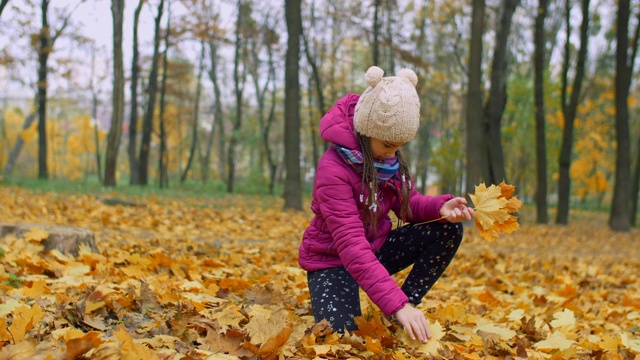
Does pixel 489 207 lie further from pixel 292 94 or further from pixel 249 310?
pixel 292 94

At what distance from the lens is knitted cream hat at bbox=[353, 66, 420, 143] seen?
2279 millimetres

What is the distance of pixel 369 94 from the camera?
236 cm

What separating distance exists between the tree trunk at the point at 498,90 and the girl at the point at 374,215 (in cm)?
863

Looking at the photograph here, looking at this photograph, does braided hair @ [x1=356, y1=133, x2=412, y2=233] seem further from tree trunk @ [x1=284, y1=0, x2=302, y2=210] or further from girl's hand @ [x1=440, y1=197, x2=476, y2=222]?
tree trunk @ [x1=284, y1=0, x2=302, y2=210]

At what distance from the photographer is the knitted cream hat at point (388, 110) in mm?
2279

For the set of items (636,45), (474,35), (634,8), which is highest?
(634,8)

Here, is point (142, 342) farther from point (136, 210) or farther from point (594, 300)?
point (136, 210)

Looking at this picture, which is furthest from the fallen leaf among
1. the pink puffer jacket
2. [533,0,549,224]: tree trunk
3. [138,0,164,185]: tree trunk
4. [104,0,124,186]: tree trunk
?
A: [138,0,164,185]: tree trunk

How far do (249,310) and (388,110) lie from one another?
1031mm

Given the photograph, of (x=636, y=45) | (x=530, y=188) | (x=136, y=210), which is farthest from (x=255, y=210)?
(x=530, y=188)

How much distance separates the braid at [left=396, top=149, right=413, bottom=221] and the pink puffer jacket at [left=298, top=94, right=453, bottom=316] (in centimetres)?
4

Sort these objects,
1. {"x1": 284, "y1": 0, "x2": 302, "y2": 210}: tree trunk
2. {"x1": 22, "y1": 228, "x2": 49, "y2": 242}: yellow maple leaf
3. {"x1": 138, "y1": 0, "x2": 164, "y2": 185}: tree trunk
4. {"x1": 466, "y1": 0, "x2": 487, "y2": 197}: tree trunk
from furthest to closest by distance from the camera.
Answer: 1. {"x1": 138, "y1": 0, "x2": 164, "y2": 185}: tree trunk
2. {"x1": 284, "y1": 0, "x2": 302, "y2": 210}: tree trunk
3. {"x1": 466, "y1": 0, "x2": 487, "y2": 197}: tree trunk
4. {"x1": 22, "y1": 228, "x2": 49, "y2": 242}: yellow maple leaf

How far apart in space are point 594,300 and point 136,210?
5.91 meters

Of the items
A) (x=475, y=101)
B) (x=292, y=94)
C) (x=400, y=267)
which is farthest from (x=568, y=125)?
(x=400, y=267)
